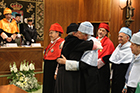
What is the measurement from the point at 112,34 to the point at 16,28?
16.4 ft

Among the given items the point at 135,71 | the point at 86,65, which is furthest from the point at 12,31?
the point at 135,71

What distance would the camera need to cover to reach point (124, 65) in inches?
140

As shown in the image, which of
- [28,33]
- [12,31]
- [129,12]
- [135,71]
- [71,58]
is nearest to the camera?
[135,71]

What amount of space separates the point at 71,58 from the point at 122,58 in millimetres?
1284

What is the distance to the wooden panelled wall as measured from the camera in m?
7.81

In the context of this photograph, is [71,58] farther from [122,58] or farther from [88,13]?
[88,13]

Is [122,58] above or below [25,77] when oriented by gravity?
above

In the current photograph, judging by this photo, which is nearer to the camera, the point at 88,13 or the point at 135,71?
the point at 135,71

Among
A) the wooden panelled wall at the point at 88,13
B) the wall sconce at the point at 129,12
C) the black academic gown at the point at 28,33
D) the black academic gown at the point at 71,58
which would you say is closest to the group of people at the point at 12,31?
the black academic gown at the point at 28,33

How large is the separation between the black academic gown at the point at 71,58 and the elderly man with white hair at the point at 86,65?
0.17 ft

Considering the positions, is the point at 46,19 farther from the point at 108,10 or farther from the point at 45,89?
the point at 45,89

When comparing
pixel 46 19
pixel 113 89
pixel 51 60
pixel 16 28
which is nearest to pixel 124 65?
pixel 113 89

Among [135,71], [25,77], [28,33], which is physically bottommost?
[25,77]

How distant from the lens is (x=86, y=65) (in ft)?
8.48
